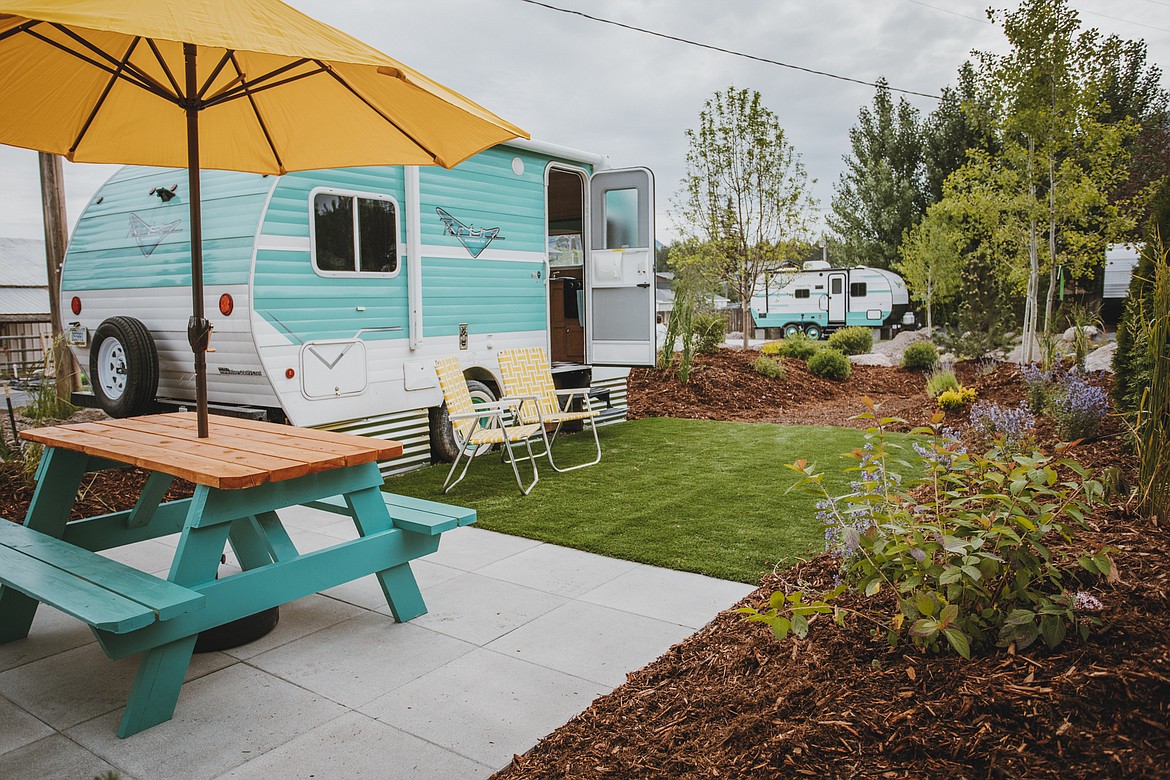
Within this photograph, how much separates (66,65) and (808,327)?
919 inches

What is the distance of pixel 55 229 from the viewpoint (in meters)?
6.35

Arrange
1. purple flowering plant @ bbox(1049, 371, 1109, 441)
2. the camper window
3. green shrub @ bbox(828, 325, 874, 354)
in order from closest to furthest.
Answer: purple flowering plant @ bbox(1049, 371, 1109, 441), the camper window, green shrub @ bbox(828, 325, 874, 354)

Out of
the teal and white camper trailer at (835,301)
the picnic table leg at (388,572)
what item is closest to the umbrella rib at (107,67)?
the picnic table leg at (388,572)

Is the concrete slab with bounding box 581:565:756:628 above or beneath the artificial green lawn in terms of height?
beneath

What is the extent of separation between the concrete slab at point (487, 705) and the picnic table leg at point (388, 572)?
469mm

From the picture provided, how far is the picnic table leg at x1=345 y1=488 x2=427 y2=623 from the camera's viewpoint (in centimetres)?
317

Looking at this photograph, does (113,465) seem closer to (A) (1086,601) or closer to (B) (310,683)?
(B) (310,683)

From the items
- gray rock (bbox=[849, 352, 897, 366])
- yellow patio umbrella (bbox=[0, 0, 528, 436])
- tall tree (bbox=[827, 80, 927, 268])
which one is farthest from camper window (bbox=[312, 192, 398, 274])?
tall tree (bbox=[827, 80, 927, 268])

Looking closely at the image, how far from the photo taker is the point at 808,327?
2478 cm

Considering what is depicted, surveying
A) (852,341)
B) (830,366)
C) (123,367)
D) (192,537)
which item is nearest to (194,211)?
(192,537)

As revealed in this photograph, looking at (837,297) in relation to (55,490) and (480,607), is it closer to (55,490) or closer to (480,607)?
(480,607)

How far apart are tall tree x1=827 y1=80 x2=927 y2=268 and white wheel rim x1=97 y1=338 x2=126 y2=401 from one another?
23745 millimetres

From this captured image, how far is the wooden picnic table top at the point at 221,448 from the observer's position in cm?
264

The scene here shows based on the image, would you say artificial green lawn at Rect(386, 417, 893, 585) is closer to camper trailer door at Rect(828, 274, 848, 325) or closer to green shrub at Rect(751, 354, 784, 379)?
green shrub at Rect(751, 354, 784, 379)
